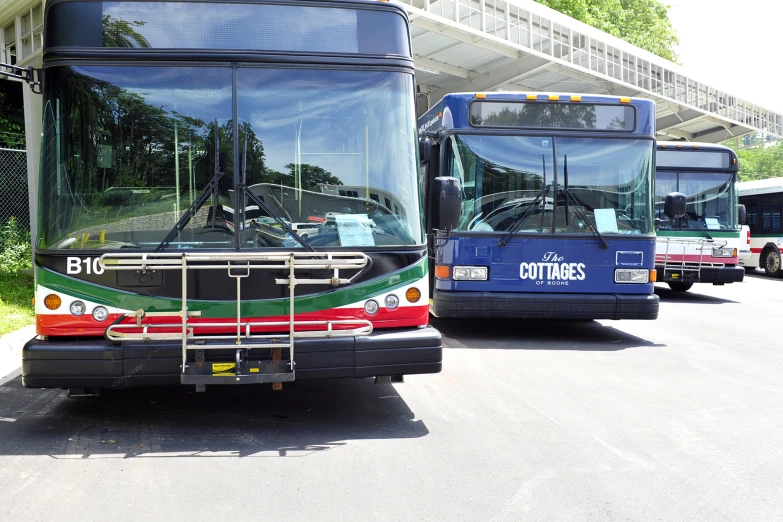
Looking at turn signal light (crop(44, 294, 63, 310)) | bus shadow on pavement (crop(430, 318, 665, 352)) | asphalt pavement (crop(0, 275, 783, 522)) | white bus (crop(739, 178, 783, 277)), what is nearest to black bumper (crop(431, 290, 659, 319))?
bus shadow on pavement (crop(430, 318, 665, 352))

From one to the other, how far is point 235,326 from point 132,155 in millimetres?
1349

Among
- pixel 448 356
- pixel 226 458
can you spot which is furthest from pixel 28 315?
pixel 226 458

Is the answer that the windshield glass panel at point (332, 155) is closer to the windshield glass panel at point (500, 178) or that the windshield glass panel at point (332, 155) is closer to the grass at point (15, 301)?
the windshield glass panel at point (500, 178)

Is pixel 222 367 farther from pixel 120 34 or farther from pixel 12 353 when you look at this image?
pixel 12 353

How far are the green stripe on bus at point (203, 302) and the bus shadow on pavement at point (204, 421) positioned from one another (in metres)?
0.85

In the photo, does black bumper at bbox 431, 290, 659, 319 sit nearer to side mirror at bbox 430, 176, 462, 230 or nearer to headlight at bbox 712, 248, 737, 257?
side mirror at bbox 430, 176, 462, 230

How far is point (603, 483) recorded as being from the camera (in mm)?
4727

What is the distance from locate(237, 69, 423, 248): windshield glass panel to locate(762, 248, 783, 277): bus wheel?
2149cm

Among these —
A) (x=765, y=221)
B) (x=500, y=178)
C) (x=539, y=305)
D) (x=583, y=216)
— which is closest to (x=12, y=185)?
(x=500, y=178)

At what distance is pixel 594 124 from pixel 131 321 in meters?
6.31

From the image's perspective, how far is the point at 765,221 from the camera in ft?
81.9

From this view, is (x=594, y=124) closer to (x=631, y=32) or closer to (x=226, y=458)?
(x=226, y=458)

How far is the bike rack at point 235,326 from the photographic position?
541cm

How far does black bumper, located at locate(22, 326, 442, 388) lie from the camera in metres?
5.43
